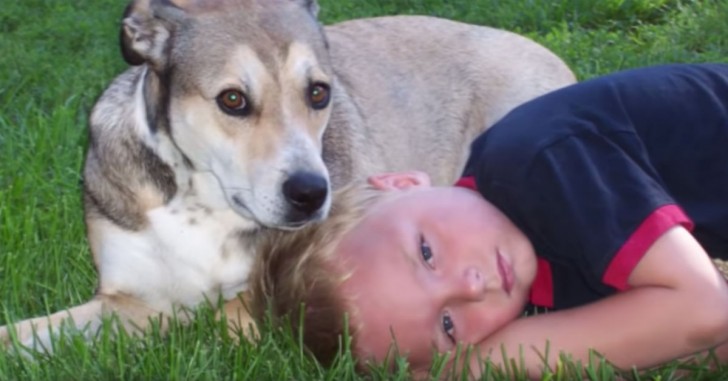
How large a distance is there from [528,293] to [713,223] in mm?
527

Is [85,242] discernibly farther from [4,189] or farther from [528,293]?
[528,293]

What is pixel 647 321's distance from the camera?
9.68 feet

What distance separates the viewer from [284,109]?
3.44m

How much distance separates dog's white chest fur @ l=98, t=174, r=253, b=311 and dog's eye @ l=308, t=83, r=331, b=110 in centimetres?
44

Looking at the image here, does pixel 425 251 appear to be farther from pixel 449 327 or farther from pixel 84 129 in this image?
pixel 84 129

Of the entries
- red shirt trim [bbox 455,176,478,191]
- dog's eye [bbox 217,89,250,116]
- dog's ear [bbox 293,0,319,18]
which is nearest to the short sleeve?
red shirt trim [bbox 455,176,478,191]

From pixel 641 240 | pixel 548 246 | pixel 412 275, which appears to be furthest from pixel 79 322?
pixel 641 240

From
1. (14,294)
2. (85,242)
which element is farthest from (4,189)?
(14,294)

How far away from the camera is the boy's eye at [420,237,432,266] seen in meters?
3.02

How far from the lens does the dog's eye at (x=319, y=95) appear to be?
355cm

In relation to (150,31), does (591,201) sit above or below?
below

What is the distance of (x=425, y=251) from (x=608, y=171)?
19.4 inches

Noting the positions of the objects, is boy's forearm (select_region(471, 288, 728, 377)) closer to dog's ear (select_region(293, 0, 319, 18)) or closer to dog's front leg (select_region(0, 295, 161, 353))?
dog's front leg (select_region(0, 295, 161, 353))

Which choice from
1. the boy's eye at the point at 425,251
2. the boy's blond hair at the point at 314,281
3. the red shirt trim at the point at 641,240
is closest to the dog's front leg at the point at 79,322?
the boy's blond hair at the point at 314,281
